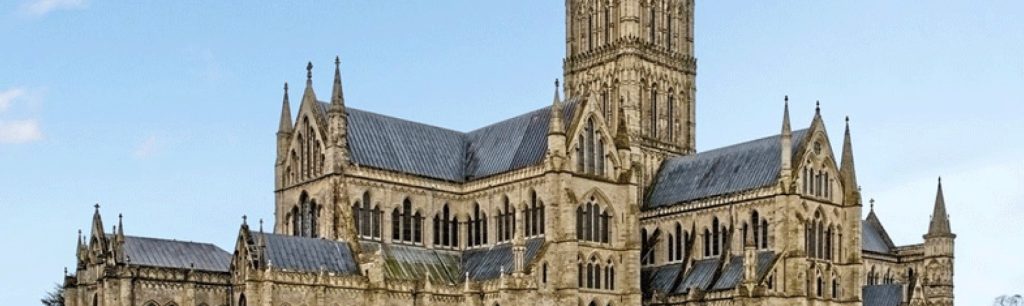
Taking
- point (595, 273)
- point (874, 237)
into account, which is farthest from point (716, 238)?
point (874, 237)

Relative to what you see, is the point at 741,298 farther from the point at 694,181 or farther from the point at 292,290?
the point at 292,290

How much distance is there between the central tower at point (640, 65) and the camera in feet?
398

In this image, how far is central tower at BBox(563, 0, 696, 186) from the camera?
121250mm

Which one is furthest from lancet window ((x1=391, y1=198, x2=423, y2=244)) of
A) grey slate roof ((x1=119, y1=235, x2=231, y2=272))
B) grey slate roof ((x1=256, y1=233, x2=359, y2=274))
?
grey slate roof ((x1=119, y1=235, x2=231, y2=272))

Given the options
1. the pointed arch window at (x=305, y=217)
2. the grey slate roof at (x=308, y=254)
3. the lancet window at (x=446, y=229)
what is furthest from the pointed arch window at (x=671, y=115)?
the grey slate roof at (x=308, y=254)

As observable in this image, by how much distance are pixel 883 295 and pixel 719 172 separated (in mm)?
16416

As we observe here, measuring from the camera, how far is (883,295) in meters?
110

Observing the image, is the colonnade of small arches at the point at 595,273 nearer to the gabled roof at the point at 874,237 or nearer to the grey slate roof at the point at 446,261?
the grey slate roof at the point at 446,261

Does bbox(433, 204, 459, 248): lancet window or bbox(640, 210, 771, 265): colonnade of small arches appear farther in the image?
bbox(433, 204, 459, 248): lancet window

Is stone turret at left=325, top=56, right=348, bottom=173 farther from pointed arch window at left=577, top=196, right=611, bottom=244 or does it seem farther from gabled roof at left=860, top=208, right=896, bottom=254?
gabled roof at left=860, top=208, right=896, bottom=254

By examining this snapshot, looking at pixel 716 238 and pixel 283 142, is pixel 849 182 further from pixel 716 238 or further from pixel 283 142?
pixel 283 142

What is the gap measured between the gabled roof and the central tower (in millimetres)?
17941

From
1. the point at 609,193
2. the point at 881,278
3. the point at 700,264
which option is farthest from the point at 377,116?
the point at 881,278

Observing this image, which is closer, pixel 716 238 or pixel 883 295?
pixel 716 238
